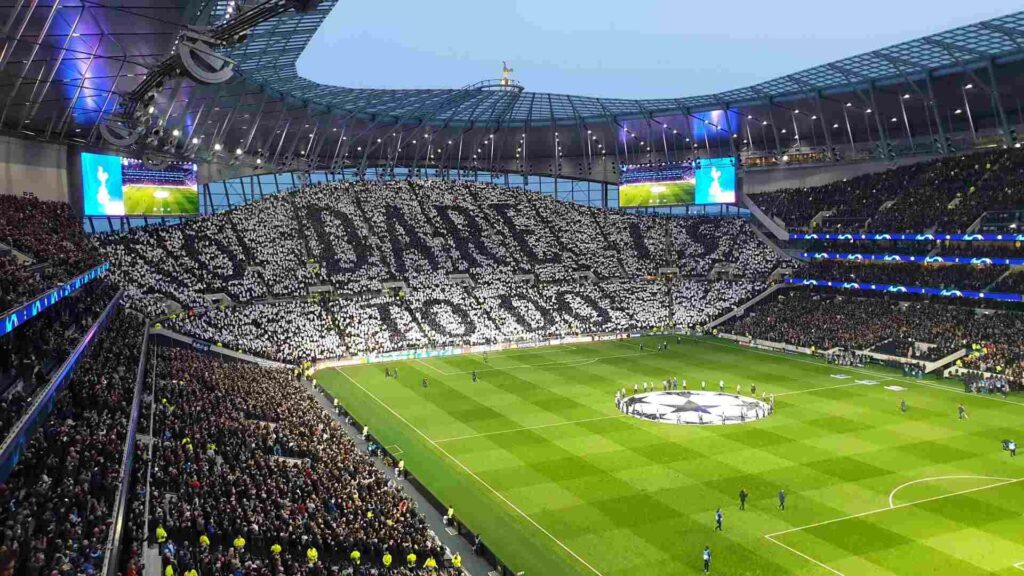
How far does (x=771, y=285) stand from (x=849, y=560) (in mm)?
52158

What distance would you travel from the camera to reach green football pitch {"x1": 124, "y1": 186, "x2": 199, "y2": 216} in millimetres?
58031

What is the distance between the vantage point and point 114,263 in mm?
55094

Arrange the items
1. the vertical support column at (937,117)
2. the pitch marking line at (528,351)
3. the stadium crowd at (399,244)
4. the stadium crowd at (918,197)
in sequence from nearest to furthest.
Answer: the pitch marking line at (528,351), the stadium crowd at (918,197), the stadium crowd at (399,244), the vertical support column at (937,117)

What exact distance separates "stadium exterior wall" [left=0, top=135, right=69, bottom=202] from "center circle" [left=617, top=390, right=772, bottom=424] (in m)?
37.5

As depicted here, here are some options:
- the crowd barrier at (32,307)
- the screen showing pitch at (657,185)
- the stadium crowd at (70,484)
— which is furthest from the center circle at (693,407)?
the screen showing pitch at (657,185)

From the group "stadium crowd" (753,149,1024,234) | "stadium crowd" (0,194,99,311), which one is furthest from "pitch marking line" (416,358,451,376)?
"stadium crowd" (753,149,1024,234)

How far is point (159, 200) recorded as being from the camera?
5972cm

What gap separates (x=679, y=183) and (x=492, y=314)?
27240mm

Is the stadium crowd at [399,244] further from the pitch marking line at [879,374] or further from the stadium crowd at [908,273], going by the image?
the pitch marking line at [879,374]

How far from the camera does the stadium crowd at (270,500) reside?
63.2ft

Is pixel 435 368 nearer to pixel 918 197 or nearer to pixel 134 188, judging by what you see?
pixel 134 188

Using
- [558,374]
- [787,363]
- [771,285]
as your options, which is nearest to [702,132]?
[771,285]

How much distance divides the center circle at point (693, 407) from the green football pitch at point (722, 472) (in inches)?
37.2

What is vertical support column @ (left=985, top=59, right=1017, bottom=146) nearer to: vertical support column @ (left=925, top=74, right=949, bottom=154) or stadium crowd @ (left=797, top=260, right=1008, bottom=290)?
vertical support column @ (left=925, top=74, right=949, bottom=154)
